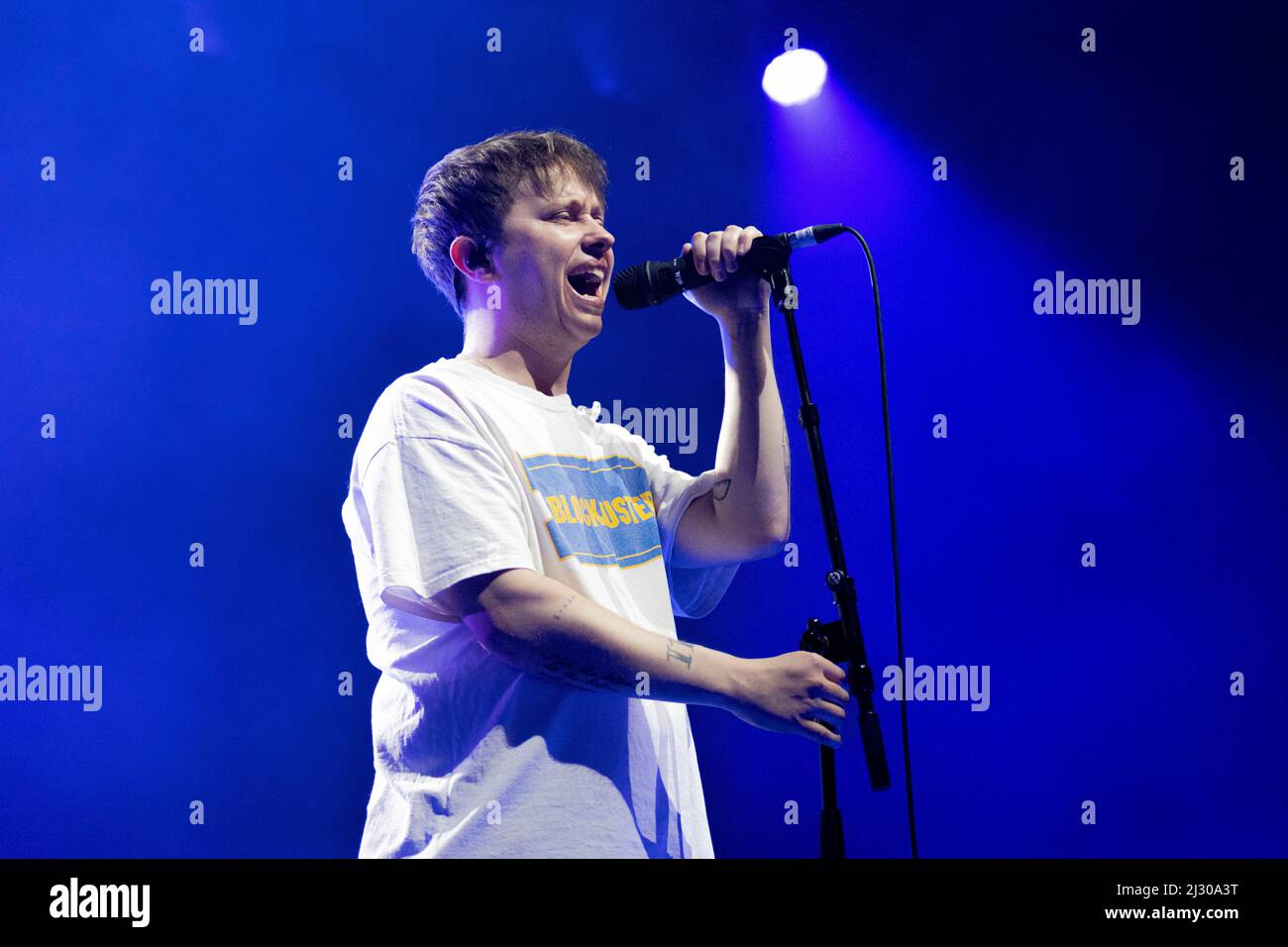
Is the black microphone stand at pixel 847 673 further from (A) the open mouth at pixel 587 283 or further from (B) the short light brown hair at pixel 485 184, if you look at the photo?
(B) the short light brown hair at pixel 485 184

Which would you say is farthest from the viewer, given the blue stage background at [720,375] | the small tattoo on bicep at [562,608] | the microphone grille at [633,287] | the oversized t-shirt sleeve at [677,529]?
the blue stage background at [720,375]

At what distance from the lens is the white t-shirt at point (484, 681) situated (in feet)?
4.69

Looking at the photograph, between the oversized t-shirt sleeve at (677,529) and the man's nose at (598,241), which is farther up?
the man's nose at (598,241)

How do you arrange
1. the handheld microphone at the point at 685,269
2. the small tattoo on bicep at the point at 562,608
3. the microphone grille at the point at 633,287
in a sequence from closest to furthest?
the small tattoo on bicep at the point at 562,608
the handheld microphone at the point at 685,269
the microphone grille at the point at 633,287

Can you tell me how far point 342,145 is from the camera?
258 cm

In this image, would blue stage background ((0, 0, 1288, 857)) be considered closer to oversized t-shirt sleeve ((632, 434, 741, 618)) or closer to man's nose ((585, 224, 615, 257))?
oversized t-shirt sleeve ((632, 434, 741, 618))

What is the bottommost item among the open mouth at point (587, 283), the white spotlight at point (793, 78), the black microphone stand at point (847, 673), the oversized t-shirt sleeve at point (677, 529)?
the black microphone stand at point (847, 673)

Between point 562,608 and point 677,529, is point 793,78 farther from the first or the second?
point 562,608

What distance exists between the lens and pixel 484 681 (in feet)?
4.88

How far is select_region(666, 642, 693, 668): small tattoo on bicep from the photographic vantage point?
1.43 meters

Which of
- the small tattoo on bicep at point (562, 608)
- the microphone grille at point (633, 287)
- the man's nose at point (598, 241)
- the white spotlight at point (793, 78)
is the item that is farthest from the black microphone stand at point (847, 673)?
the white spotlight at point (793, 78)

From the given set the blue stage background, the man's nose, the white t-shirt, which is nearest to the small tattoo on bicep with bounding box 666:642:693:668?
the white t-shirt

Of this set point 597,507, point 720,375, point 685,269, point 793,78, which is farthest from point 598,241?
point 793,78
